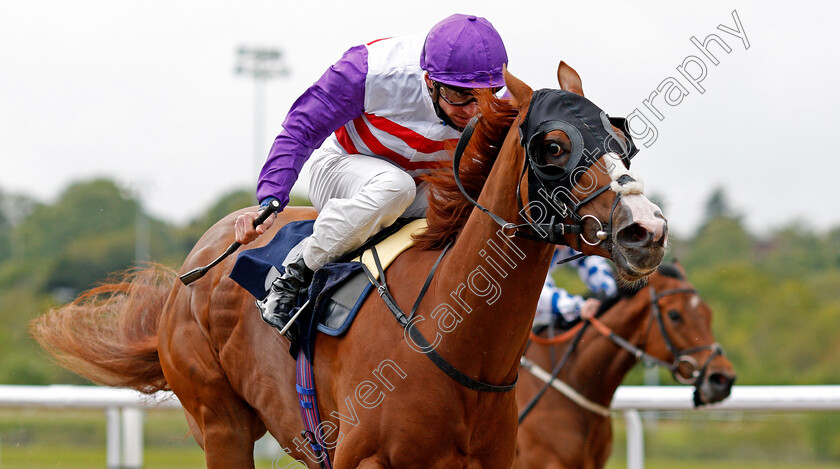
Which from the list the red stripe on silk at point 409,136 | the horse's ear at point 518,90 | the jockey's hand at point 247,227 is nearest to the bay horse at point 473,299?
the horse's ear at point 518,90

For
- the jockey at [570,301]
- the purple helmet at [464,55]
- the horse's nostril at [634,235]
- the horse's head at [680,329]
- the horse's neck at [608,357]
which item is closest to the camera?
the horse's nostril at [634,235]

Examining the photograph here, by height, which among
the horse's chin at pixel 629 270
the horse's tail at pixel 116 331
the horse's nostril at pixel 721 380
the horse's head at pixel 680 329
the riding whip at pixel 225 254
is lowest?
the horse's nostril at pixel 721 380

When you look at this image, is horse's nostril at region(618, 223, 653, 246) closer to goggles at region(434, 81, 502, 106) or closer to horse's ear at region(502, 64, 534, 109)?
horse's ear at region(502, 64, 534, 109)

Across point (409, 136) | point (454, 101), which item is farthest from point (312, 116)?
point (454, 101)

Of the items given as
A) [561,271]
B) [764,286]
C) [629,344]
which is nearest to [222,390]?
[629,344]

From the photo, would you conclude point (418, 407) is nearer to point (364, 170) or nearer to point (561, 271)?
point (364, 170)

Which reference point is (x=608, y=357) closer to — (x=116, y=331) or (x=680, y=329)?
(x=680, y=329)

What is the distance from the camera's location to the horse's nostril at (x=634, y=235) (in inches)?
80.8

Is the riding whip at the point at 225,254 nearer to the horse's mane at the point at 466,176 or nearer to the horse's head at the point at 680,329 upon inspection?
the horse's mane at the point at 466,176

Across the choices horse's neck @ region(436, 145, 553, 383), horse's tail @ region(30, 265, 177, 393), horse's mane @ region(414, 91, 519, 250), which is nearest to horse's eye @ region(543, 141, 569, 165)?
horse's neck @ region(436, 145, 553, 383)

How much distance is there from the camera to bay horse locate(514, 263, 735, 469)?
16.2ft

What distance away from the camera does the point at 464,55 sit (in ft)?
8.79

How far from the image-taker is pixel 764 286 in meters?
22.2

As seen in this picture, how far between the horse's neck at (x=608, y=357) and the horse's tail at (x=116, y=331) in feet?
7.81
